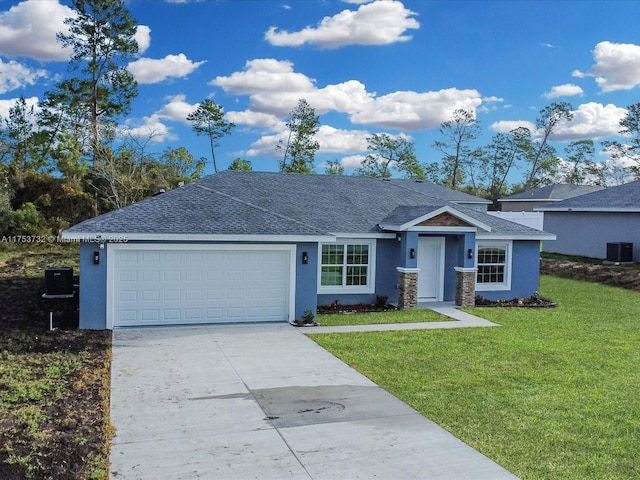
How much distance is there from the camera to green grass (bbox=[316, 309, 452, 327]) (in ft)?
48.2

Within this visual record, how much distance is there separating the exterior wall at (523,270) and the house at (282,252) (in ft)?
0.13

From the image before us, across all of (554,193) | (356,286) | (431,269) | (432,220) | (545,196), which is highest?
(554,193)

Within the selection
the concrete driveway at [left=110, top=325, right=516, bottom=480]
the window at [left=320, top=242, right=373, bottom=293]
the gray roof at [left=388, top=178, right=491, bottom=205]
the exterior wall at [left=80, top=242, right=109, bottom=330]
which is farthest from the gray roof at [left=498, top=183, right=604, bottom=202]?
the exterior wall at [left=80, top=242, right=109, bottom=330]

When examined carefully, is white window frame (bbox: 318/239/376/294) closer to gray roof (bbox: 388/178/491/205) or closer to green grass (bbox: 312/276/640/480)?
green grass (bbox: 312/276/640/480)

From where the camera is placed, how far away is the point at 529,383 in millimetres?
9453

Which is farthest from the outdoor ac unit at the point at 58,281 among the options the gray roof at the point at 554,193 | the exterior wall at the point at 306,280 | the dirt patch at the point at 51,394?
the gray roof at the point at 554,193

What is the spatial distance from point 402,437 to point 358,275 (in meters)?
10.1

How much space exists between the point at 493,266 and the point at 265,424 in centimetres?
1285

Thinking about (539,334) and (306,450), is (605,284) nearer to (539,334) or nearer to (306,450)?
(539,334)

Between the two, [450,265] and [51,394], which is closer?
[51,394]

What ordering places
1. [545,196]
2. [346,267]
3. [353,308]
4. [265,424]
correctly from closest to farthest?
[265,424], [353,308], [346,267], [545,196]

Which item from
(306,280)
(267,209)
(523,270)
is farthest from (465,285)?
(267,209)

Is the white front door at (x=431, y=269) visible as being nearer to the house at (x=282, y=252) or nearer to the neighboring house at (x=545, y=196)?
the house at (x=282, y=252)

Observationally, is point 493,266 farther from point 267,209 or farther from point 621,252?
point 621,252
